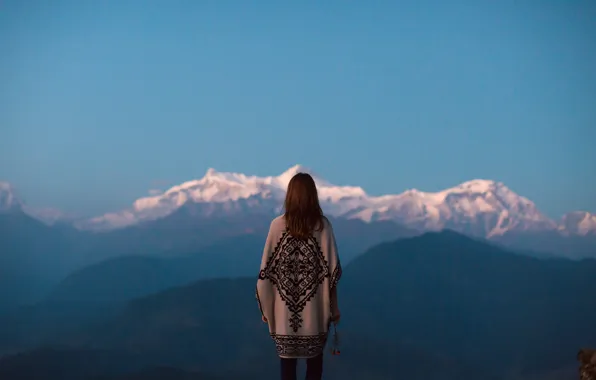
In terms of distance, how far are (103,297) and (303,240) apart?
2704 centimetres

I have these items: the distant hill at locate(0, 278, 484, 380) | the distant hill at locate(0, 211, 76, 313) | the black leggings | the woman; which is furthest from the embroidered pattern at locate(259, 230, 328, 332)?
the distant hill at locate(0, 278, 484, 380)

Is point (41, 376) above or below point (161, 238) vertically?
below

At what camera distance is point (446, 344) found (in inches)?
1081

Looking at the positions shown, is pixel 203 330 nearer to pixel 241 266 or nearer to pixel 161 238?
pixel 241 266

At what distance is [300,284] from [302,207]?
1.40ft

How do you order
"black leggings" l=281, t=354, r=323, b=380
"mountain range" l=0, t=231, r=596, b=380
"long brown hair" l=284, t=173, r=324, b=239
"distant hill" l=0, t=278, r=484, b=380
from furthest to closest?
"distant hill" l=0, t=278, r=484, b=380 → "mountain range" l=0, t=231, r=596, b=380 → "black leggings" l=281, t=354, r=323, b=380 → "long brown hair" l=284, t=173, r=324, b=239

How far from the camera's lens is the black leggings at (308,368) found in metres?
3.73

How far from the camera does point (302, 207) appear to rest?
12.0 feet

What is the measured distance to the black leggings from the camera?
3.73 metres

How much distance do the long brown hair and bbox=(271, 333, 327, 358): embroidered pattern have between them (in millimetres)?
521

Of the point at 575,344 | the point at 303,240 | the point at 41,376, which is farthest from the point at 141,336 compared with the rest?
the point at 303,240

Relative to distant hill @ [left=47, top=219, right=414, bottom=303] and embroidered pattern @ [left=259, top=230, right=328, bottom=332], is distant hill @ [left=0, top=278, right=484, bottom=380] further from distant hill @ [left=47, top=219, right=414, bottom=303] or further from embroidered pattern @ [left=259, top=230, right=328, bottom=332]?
embroidered pattern @ [left=259, top=230, right=328, bottom=332]

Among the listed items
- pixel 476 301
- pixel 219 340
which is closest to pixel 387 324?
pixel 476 301

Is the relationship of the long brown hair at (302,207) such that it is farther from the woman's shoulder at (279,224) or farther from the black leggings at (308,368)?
the black leggings at (308,368)
